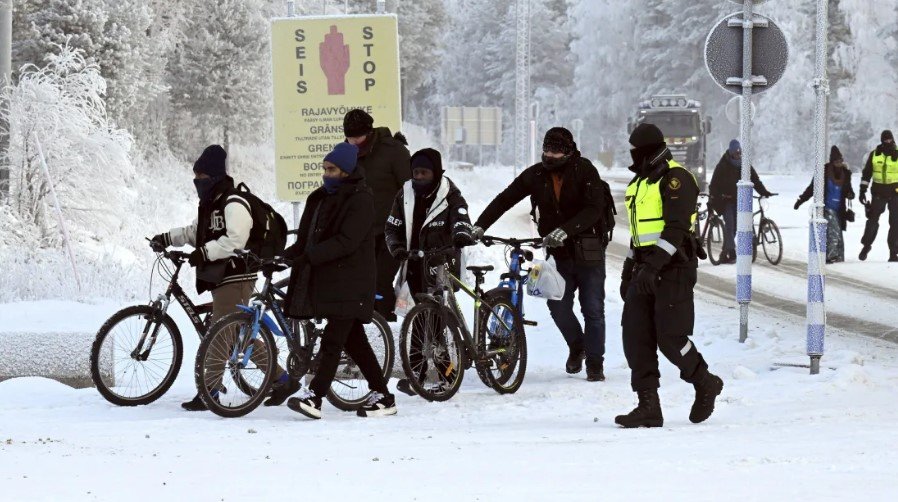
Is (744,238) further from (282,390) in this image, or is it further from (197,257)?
(197,257)

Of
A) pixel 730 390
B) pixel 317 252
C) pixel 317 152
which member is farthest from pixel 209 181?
pixel 317 152

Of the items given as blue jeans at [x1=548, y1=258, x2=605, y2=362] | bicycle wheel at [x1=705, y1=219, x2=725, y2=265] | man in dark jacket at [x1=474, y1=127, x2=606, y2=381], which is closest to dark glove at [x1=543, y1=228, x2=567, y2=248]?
man in dark jacket at [x1=474, y1=127, x2=606, y2=381]

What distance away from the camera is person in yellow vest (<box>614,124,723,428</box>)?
27.5 feet

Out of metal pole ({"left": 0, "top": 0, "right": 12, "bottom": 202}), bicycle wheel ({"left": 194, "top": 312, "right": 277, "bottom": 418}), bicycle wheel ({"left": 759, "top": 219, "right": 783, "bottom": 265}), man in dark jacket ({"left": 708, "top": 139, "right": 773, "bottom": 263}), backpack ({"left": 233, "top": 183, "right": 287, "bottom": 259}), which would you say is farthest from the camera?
metal pole ({"left": 0, "top": 0, "right": 12, "bottom": 202})

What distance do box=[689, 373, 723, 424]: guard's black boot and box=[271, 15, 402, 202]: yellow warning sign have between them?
20.0ft

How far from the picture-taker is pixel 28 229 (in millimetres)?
21750

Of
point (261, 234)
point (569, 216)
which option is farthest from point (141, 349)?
point (569, 216)

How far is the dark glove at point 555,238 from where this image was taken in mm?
10219

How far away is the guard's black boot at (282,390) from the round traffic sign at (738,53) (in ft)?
15.3

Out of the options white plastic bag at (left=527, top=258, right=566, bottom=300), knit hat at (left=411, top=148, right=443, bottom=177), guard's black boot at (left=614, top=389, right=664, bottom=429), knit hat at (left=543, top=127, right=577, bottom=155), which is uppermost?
knit hat at (left=543, top=127, right=577, bottom=155)

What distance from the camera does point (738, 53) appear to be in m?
12.1

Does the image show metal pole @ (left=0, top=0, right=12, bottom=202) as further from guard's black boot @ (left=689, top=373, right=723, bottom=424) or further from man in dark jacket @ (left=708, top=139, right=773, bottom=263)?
guard's black boot @ (left=689, top=373, right=723, bottom=424)

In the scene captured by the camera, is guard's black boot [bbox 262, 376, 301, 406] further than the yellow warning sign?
No

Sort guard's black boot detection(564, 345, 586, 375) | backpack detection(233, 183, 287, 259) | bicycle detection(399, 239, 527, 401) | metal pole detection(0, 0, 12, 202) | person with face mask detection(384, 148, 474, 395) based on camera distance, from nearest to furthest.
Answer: backpack detection(233, 183, 287, 259) < bicycle detection(399, 239, 527, 401) < person with face mask detection(384, 148, 474, 395) < guard's black boot detection(564, 345, 586, 375) < metal pole detection(0, 0, 12, 202)
